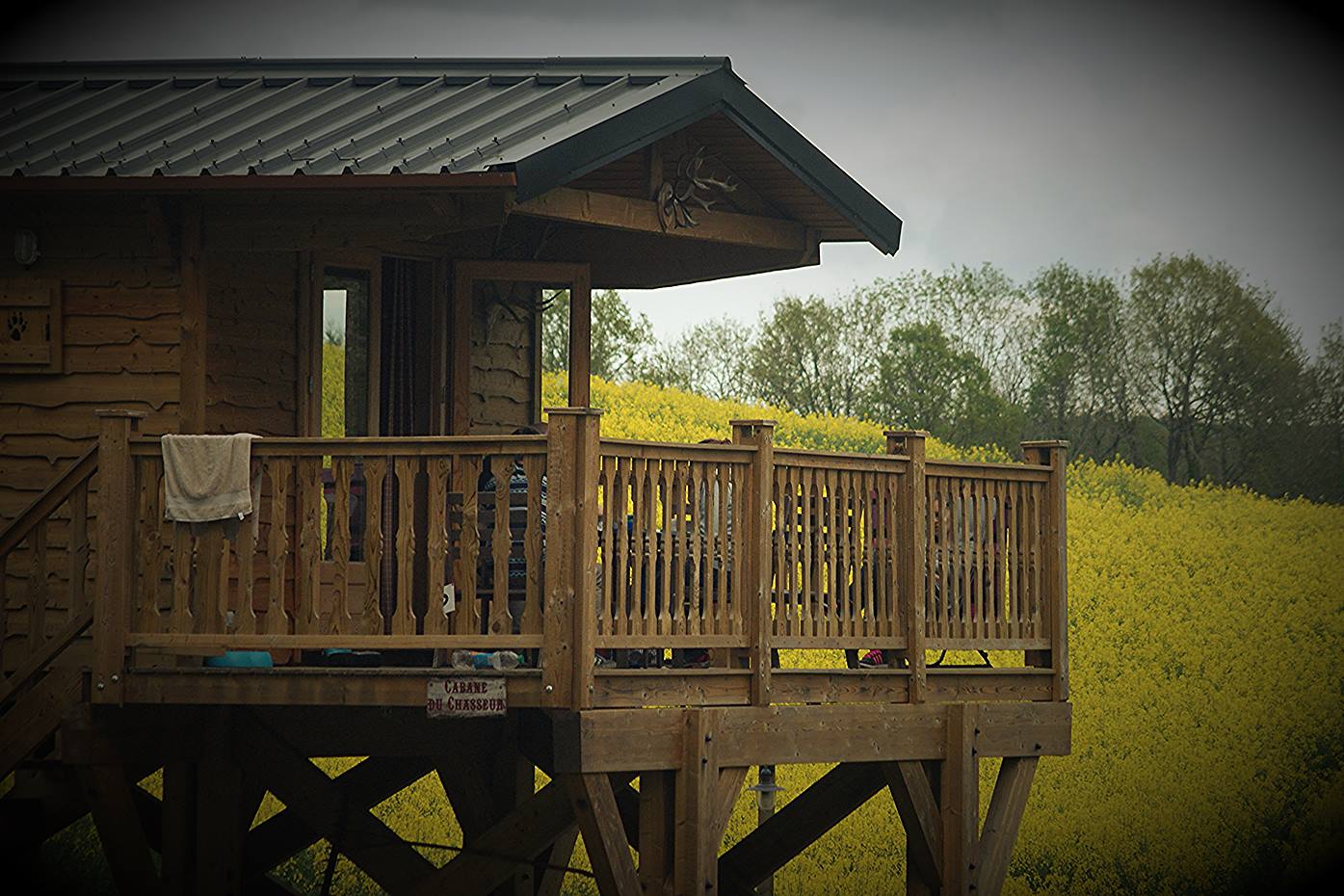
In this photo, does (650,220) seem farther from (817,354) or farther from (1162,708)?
(817,354)

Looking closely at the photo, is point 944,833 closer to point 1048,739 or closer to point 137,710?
point 1048,739

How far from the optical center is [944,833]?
11836 millimetres

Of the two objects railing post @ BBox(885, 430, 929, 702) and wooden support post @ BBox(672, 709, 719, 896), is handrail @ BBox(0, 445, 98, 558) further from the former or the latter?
railing post @ BBox(885, 430, 929, 702)

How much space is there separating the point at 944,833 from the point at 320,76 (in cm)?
656

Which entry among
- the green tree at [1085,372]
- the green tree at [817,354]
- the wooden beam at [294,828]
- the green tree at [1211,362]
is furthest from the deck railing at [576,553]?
the green tree at [1085,372]

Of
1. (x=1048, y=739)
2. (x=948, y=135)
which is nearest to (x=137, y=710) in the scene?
(x=1048, y=739)

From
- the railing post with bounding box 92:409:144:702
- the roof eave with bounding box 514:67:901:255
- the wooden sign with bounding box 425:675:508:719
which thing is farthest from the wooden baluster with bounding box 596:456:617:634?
the railing post with bounding box 92:409:144:702

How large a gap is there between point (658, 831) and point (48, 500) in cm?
391

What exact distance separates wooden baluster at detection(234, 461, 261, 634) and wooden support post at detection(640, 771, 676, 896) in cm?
235

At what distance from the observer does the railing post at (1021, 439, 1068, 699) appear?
40.3 feet

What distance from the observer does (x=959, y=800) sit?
11.7m

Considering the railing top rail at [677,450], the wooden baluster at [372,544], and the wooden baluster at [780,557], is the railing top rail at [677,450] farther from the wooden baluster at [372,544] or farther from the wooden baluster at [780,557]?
the wooden baluster at [372,544]

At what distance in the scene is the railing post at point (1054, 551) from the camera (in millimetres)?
12273

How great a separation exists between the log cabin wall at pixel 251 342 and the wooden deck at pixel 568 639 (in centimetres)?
62
